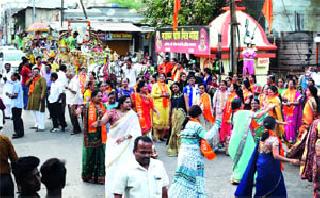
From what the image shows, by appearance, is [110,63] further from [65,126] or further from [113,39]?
[113,39]

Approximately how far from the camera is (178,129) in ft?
41.0

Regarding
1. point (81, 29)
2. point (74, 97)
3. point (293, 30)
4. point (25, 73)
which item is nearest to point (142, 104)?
point (74, 97)

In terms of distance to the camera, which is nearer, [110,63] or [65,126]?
[65,126]

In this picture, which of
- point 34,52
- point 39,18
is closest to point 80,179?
point 34,52

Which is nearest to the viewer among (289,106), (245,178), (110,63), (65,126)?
(245,178)

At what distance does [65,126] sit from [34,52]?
45.4ft

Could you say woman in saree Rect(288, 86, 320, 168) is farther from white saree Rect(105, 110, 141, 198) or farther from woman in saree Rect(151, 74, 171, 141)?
woman in saree Rect(151, 74, 171, 141)

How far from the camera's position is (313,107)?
10.4 m

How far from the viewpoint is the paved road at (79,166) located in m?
9.57

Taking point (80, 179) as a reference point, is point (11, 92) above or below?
above

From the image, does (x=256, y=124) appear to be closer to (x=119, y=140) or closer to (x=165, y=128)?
(x=119, y=140)

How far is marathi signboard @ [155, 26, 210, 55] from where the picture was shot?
Result: 64.4ft

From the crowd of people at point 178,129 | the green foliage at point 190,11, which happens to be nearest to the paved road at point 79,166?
the crowd of people at point 178,129

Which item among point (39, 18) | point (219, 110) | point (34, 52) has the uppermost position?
point (39, 18)
